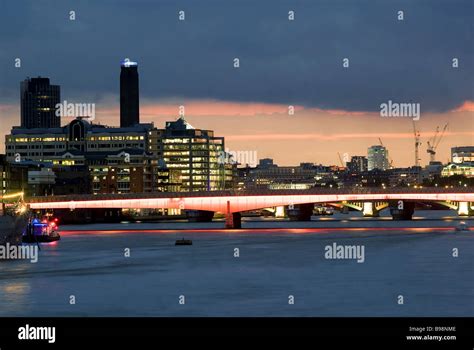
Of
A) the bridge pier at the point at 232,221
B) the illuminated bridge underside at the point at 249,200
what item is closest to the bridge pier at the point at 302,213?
the bridge pier at the point at 232,221

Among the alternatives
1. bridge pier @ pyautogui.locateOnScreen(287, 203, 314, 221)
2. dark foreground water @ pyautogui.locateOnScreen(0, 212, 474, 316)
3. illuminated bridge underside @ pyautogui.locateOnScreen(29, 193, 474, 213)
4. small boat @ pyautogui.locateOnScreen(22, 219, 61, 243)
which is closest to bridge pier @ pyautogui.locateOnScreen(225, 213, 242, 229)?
illuminated bridge underside @ pyautogui.locateOnScreen(29, 193, 474, 213)

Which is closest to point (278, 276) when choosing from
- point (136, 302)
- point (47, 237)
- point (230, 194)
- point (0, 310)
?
point (136, 302)

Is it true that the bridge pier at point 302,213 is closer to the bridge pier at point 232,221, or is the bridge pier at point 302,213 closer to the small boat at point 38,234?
the bridge pier at point 232,221

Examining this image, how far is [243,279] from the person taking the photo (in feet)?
245

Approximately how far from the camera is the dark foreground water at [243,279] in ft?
194

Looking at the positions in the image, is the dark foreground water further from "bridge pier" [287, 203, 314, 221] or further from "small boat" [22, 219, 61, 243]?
"bridge pier" [287, 203, 314, 221]

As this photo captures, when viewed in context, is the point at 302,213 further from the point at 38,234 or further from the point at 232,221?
the point at 38,234

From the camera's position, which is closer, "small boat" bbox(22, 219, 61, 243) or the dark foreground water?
the dark foreground water

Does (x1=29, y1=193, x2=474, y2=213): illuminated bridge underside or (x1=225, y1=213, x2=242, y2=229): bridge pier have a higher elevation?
(x1=29, y1=193, x2=474, y2=213): illuminated bridge underside

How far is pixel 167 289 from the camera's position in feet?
225

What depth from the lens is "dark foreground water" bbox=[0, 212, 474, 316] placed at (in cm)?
5903

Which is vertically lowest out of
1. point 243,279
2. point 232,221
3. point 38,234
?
point 243,279

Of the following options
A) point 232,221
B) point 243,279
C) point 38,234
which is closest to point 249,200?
point 232,221

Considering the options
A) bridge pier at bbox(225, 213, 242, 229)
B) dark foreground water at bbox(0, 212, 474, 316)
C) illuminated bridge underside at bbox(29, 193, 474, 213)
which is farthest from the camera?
bridge pier at bbox(225, 213, 242, 229)
